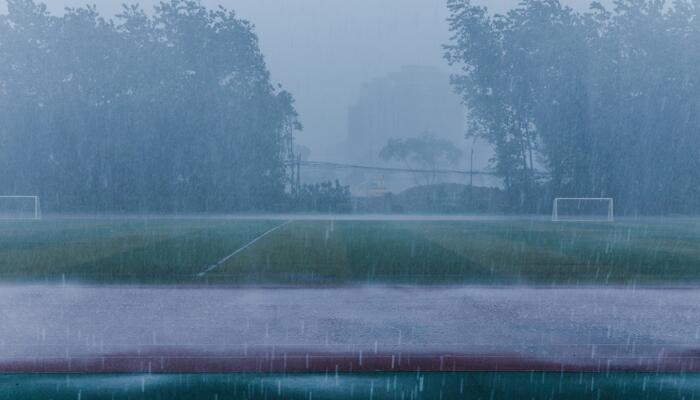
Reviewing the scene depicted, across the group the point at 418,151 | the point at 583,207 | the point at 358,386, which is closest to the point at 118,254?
the point at 358,386

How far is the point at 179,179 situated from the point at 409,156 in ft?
171

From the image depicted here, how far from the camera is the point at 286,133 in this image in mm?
62688

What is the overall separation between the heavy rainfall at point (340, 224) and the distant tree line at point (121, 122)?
139 millimetres

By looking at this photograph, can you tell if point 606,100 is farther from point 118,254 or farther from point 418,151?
point 418,151

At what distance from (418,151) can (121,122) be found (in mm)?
54357

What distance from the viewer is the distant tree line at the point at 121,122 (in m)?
53.8

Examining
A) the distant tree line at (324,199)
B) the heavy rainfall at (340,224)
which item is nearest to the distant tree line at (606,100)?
the heavy rainfall at (340,224)

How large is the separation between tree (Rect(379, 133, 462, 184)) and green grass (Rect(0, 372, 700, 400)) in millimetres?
95642

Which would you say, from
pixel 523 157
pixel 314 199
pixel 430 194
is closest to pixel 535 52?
pixel 523 157

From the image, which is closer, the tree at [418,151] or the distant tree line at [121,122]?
the distant tree line at [121,122]

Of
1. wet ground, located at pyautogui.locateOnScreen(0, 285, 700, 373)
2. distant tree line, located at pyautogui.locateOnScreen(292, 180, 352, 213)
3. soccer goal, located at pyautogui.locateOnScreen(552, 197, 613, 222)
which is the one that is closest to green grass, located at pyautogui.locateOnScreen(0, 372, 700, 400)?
wet ground, located at pyautogui.locateOnScreen(0, 285, 700, 373)

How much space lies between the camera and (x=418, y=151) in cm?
10375

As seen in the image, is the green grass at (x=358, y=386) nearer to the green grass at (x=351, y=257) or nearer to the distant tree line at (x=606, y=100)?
the green grass at (x=351, y=257)

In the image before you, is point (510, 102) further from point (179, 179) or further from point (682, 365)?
point (682, 365)
